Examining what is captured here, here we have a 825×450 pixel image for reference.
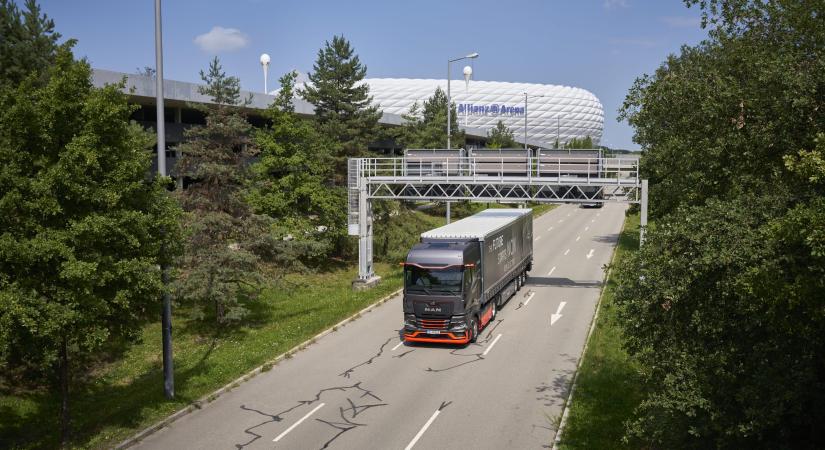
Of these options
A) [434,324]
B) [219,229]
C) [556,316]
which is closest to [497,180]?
[556,316]

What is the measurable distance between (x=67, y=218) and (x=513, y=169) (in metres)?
19.9

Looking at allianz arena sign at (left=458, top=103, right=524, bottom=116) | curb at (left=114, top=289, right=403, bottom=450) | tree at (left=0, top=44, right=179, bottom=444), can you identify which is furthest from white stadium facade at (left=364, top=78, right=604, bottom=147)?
tree at (left=0, top=44, right=179, bottom=444)

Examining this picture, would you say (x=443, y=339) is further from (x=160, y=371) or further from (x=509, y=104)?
(x=509, y=104)

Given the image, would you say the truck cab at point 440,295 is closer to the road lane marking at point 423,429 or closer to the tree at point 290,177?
the road lane marking at point 423,429

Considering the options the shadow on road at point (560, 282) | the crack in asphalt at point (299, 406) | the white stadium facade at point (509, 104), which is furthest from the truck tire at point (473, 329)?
the white stadium facade at point (509, 104)

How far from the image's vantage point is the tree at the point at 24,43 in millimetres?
20312

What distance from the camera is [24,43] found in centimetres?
2053

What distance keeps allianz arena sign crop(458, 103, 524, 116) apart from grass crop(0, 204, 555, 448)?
110563mm

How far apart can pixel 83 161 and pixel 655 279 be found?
404 inches

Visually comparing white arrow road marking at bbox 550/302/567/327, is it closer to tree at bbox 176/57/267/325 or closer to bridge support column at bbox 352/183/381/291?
bridge support column at bbox 352/183/381/291

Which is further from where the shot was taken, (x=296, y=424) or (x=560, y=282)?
(x=560, y=282)

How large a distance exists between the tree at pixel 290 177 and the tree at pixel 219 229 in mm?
4251

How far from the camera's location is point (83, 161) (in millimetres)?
12320

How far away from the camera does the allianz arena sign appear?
450 feet
